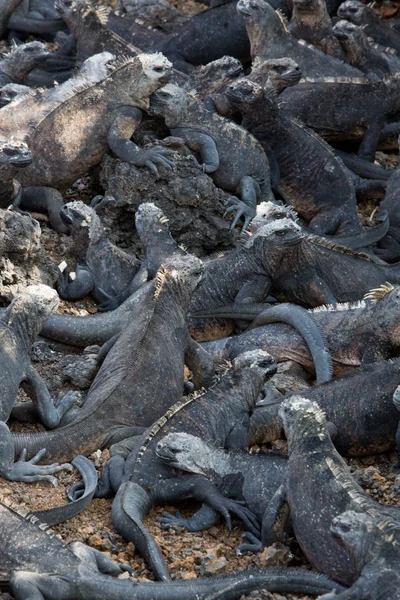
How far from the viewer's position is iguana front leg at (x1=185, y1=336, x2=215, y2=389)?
7.48 metres

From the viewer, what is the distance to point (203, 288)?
865 cm

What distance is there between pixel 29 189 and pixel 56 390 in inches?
92.9

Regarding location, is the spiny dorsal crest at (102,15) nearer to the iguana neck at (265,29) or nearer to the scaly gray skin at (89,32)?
the scaly gray skin at (89,32)

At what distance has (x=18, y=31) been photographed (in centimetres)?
1269

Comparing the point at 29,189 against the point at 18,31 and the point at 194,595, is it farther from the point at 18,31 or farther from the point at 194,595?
the point at 194,595

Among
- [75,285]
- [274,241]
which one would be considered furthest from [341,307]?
[75,285]

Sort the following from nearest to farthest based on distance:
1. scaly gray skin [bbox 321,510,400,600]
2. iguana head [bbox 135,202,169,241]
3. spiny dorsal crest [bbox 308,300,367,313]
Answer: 1. scaly gray skin [bbox 321,510,400,600]
2. spiny dorsal crest [bbox 308,300,367,313]
3. iguana head [bbox 135,202,169,241]

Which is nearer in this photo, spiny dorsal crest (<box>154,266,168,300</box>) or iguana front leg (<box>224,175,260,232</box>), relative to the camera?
spiny dorsal crest (<box>154,266,168,300</box>)

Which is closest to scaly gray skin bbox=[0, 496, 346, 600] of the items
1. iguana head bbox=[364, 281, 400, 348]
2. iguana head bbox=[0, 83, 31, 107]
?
iguana head bbox=[364, 281, 400, 348]

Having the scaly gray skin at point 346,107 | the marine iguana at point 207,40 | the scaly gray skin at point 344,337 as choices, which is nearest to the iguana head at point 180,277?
the scaly gray skin at point 344,337

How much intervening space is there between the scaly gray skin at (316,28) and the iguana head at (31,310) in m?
5.74

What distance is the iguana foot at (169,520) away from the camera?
6172mm

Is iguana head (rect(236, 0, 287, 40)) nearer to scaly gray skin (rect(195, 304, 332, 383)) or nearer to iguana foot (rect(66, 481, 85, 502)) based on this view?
scaly gray skin (rect(195, 304, 332, 383))

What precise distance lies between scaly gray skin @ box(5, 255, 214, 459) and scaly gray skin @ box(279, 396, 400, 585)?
110 centimetres
